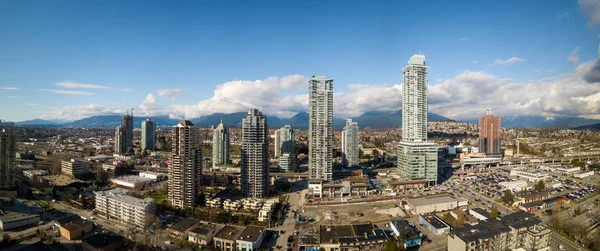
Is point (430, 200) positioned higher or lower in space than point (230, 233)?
higher

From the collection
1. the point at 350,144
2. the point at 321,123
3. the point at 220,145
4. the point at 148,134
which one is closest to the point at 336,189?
the point at 321,123

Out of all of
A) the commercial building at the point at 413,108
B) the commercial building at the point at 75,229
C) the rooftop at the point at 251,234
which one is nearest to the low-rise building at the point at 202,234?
the rooftop at the point at 251,234

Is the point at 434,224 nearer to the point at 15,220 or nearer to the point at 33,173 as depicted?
the point at 15,220

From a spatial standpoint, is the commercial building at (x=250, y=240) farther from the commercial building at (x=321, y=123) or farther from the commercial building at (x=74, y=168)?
the commercial building at (x=74, y=168)

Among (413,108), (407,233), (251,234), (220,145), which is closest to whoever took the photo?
(251,234)

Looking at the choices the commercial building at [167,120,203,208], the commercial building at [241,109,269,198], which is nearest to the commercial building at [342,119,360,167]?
the commercial building at [241,109,269,198]

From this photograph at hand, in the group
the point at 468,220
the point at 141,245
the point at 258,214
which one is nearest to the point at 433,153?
the point at 468,220
